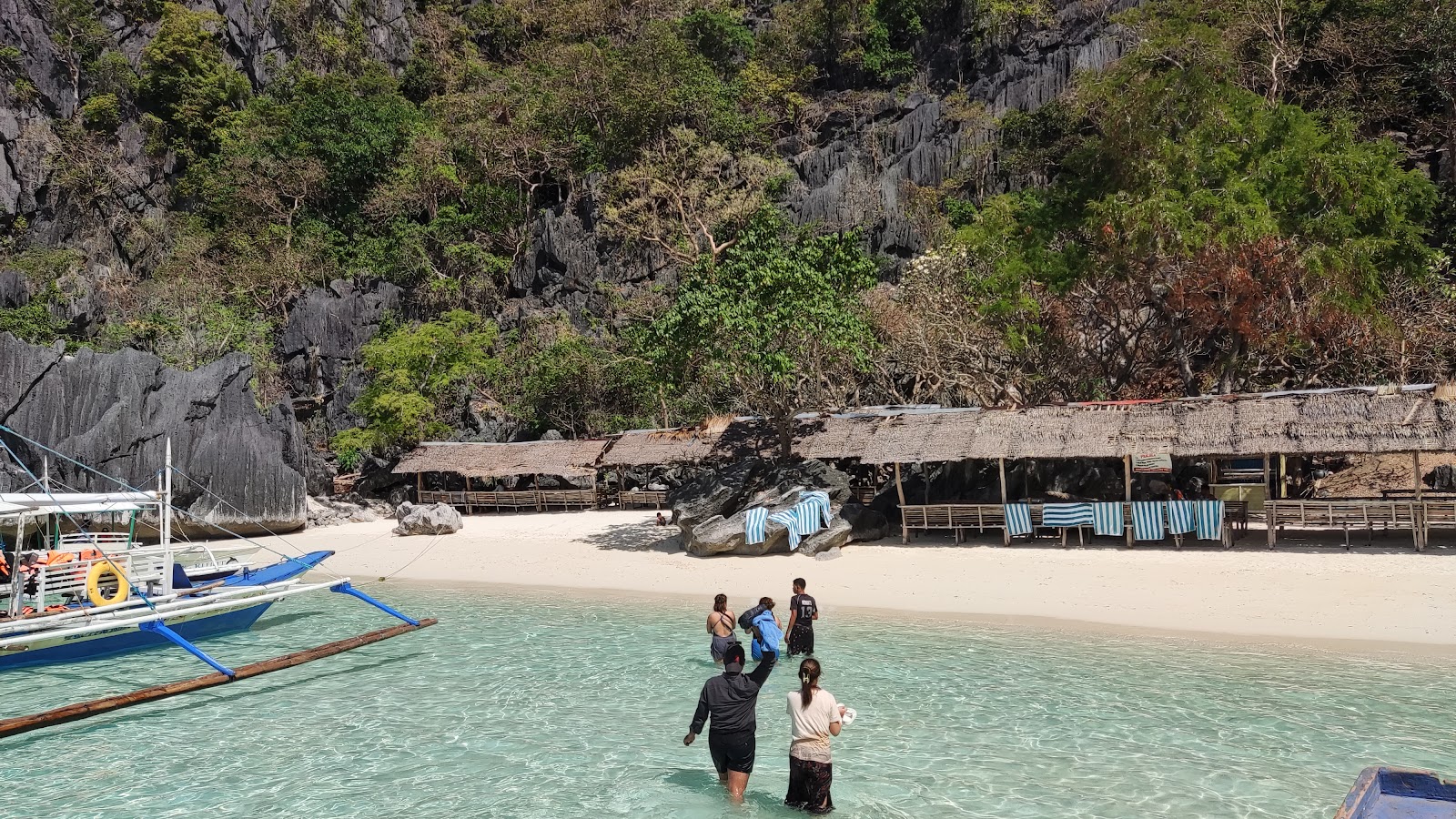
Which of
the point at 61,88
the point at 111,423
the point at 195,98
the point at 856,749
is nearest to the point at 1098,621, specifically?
the point at 856,749

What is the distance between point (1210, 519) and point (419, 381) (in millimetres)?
22530

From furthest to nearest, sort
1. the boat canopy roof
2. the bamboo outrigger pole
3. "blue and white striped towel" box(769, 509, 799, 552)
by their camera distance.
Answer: "blue and white striped towel" box(769, 509, 799, 552)
the boat canopy roof
the bamboo outrigger pole

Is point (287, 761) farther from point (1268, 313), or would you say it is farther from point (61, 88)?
point (61, 88)

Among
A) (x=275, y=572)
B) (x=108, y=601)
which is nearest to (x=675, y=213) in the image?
(x=275, y=572)

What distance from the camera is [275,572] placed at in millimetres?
15031

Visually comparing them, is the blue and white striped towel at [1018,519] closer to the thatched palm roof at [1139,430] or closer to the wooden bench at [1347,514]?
the thatched palm roof at [1139,430]

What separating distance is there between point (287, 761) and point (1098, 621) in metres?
9.41

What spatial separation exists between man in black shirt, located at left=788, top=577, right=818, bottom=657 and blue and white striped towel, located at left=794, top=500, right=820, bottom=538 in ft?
21.9

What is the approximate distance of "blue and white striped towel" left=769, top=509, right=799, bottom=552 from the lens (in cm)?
1667

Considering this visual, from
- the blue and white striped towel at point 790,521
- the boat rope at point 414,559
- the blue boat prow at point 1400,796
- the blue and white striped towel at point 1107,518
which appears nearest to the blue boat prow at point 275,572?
the boat rope at point 414,559

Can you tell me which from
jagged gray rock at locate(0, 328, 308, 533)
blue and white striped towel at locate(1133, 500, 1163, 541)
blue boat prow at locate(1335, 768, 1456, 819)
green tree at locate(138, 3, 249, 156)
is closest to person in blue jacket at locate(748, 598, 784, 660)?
blue boat prow at locate(1335, 768, 1456, 819)

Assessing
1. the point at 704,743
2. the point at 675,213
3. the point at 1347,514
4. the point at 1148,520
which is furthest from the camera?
the point at 675,213

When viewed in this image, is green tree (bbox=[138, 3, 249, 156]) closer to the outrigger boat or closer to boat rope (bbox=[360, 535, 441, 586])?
boat rope (bbox=[360, 535, 441, 586])

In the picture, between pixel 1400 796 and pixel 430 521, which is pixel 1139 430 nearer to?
pixel 1400 796
